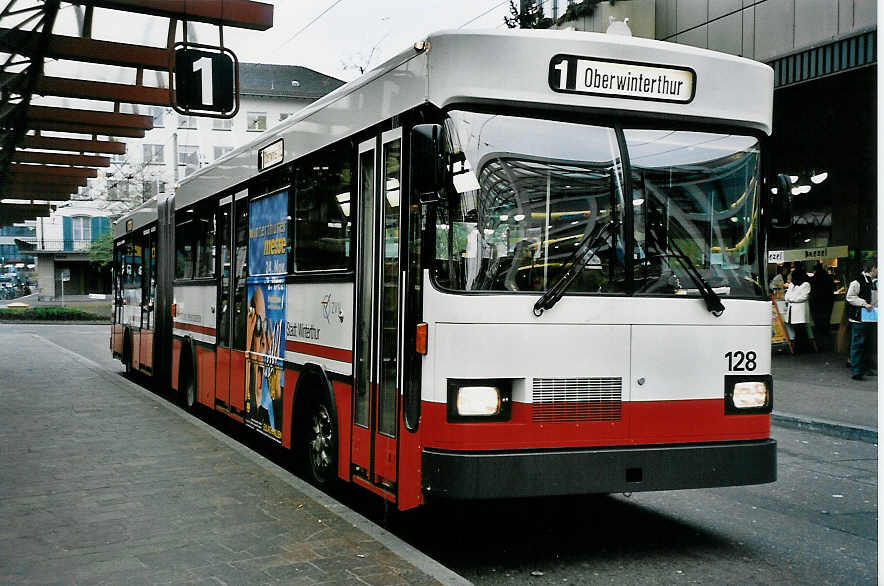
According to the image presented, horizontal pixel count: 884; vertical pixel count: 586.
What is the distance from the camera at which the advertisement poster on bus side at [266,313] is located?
841 cm

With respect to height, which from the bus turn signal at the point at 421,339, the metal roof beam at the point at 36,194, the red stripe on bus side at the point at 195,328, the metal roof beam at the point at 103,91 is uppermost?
the metal roof beam at the point at 103,91

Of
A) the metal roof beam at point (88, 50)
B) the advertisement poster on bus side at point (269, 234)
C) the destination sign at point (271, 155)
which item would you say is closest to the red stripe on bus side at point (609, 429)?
the advertisement poster on bus side at point (269, 234)

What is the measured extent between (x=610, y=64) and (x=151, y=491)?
453 cm

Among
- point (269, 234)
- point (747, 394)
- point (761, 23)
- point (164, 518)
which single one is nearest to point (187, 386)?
point (269, 234)

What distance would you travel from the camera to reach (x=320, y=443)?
7.47 metres

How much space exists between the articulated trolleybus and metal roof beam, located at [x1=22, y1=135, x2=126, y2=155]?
1248 cm

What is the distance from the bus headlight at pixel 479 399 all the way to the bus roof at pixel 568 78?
1648 mm

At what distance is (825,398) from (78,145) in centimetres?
1408

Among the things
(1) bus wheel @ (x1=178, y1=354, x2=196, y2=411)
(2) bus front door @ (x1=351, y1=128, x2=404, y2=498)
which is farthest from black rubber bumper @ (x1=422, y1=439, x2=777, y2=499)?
(1) bus wheel @ (x1=178, y1=354, x2=196, y2=411)

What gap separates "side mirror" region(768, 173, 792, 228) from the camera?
631 centimetres

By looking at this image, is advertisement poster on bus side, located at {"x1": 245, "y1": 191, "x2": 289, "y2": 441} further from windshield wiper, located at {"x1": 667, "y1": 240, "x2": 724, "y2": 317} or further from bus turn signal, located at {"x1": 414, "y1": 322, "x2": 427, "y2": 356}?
windshield wiper, located at {"x1": 667, "y1": 240, "x2": 724, "y2": 317}

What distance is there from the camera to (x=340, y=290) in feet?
23.1

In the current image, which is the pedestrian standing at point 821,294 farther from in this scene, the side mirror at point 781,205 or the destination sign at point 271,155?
the side mirror at point 781,205

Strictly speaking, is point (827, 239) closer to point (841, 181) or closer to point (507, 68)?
point (841, 181)
